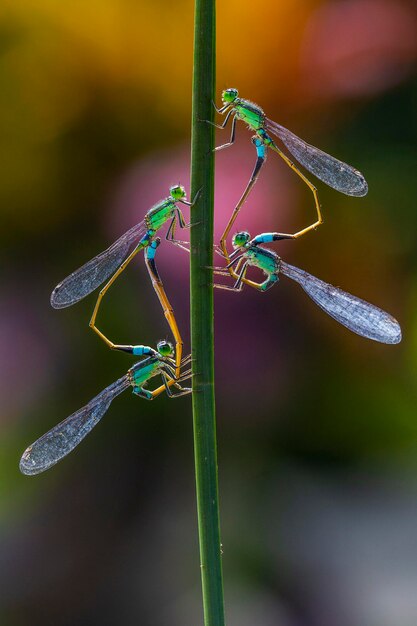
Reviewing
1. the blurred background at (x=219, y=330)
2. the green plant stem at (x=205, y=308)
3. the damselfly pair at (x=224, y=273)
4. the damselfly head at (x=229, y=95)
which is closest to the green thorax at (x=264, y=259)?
the damselfly pair at (x=224, y=273)

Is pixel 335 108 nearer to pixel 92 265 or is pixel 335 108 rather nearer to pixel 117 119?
pixel 117 119

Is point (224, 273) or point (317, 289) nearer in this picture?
point (224, 273)

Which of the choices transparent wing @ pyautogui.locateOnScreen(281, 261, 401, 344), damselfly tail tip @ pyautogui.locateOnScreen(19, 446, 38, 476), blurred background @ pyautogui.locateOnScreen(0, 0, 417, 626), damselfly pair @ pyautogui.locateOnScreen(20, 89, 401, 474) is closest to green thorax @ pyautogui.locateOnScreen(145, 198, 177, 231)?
damselfly pair @ pyautogui.locateOnScreen(20, 89, 401, 474)

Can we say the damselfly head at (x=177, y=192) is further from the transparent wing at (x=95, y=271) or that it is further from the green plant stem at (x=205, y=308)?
the green plant stem at (x=205, y=308)

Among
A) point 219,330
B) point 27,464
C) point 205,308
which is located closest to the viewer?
point 205,308

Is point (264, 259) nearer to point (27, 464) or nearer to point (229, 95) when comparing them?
point (229, 95)

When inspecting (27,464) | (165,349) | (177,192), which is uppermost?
(177,192)

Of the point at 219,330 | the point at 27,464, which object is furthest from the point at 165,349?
the point at 219,330

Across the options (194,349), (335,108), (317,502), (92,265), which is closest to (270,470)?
(317,502)
